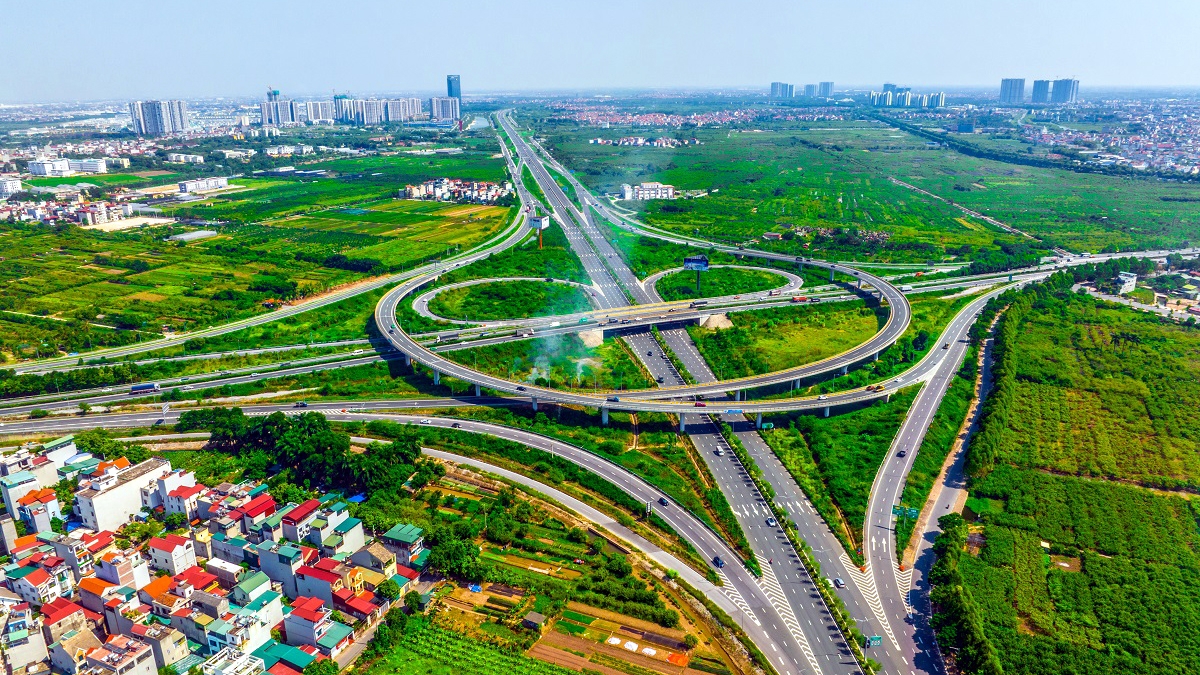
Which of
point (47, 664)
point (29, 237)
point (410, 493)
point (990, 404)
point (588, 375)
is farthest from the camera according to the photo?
point (29, 237)

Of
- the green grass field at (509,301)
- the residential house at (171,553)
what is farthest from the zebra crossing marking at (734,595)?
the green grass field at (509,301)

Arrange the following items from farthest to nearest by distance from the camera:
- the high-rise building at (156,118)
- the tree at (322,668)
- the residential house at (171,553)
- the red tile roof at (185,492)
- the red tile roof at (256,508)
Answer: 1. the high-rise building at (156,118)
2. the red tile roof at (185,492)
3. the red tile roof at (256,508)
4. the residential house at (171,553)
5. the tree at (322,668)

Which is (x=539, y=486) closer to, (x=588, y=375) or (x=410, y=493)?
(x=410, y=493)

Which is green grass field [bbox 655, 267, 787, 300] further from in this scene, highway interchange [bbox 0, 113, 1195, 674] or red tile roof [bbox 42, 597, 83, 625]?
red tile roof [bbox 42, 597, 83, 625]

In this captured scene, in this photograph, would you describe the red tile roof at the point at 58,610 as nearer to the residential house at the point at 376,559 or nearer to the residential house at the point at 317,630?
the residential house at the point at 317,630

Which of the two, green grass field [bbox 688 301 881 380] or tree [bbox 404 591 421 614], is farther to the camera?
green grass field [bbox 688 301 881 380]

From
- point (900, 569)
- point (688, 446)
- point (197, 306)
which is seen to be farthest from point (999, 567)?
point (197, 306)

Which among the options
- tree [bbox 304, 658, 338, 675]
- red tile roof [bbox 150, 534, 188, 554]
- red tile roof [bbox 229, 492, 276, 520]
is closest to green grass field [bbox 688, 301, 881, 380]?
red tile roof [bbox 229, 492, 276, 520]
